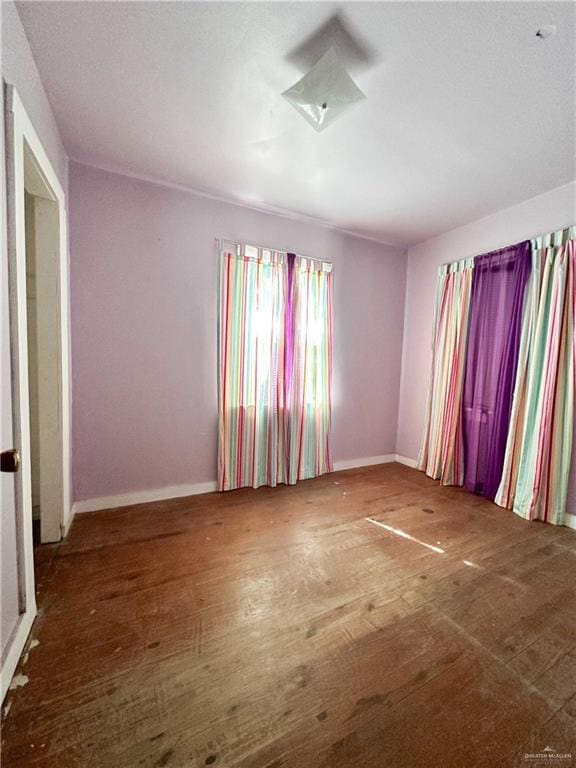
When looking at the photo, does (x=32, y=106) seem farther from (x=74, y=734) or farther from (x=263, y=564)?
(x=263, y=564)

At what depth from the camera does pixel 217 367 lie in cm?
271

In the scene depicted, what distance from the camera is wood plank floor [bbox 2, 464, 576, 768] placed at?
36.9 inches

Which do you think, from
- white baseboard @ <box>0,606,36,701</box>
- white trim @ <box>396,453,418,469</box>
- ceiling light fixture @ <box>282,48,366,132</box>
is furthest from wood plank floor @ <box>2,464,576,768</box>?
ceiling light fixture @ <box>282,48,366,132</box>

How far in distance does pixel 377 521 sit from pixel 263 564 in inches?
39.6

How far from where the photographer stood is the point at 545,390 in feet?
7.77

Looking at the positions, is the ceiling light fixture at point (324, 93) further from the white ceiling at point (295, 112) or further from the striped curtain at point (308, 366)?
the striped curtain at point (308, 366)

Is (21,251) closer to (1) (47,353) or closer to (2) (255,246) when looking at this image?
(1) (47,353)

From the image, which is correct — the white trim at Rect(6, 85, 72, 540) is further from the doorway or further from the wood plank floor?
the wood plank floor

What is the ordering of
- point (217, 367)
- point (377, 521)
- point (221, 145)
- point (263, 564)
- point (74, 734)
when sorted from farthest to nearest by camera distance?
point (217, 367)
point (377, 521)
point (221, 145)
point (263, 564)
point (74, 734)

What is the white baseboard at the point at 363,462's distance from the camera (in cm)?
351

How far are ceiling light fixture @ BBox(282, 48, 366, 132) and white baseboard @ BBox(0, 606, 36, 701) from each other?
2.68 metres

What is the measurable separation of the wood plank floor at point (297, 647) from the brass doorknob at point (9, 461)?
80cm

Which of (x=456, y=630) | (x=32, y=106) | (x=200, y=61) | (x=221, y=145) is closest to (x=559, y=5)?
(x=200, y=61)

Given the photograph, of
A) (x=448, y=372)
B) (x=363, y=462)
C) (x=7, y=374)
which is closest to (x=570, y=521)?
(x=448, y=372)
